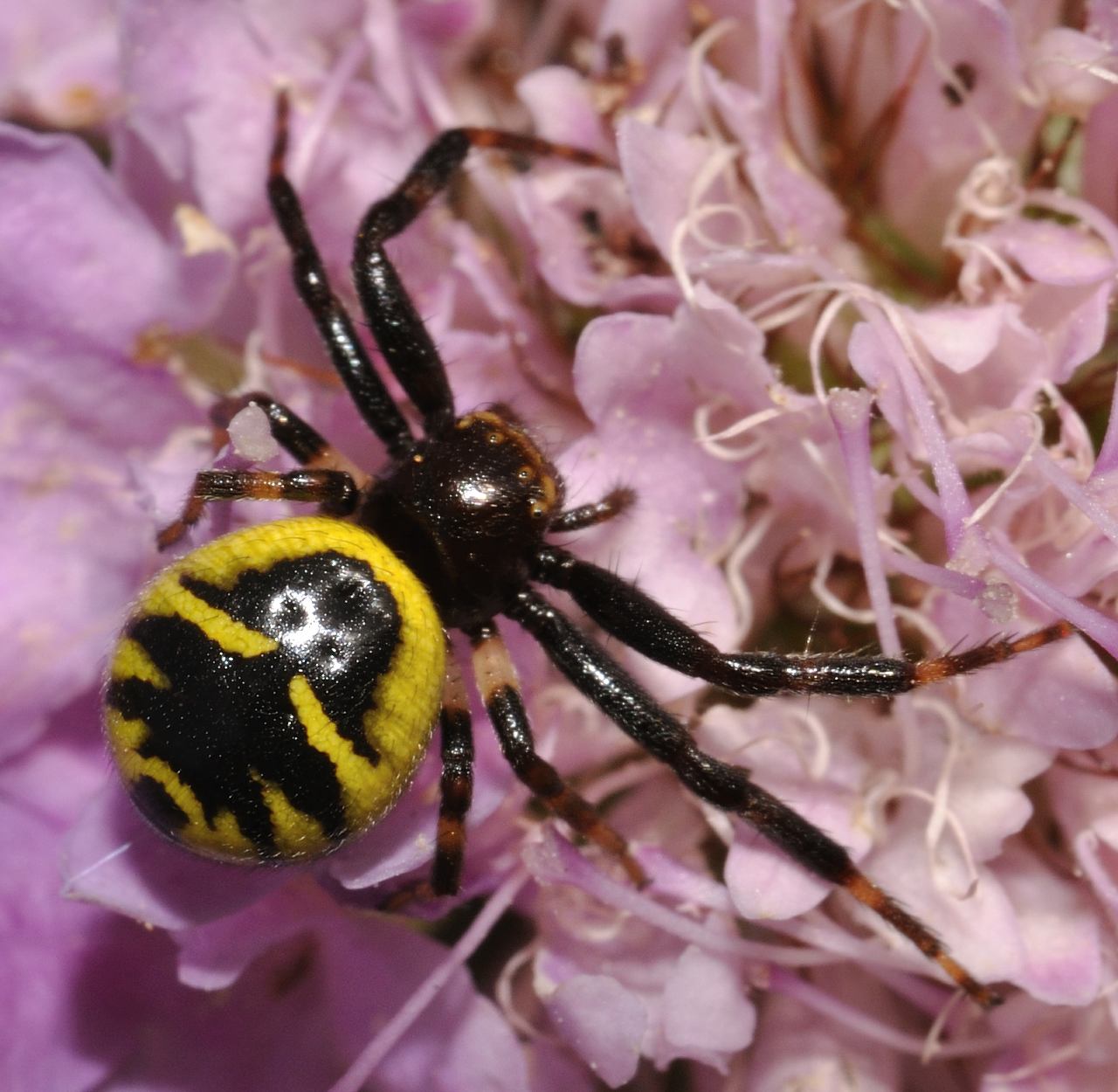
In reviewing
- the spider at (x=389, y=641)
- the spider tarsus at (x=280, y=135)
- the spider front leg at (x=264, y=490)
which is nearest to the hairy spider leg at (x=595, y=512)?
the spider at (x=389, y=641)

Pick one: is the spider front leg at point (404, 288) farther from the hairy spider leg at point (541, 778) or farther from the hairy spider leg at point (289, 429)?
the hairy spider leg at point (541, 778)

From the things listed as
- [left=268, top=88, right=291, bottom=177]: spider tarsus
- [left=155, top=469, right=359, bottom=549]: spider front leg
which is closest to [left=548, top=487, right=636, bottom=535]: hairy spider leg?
[left=155, top=469, right=359, bottom=549]: spider front leg

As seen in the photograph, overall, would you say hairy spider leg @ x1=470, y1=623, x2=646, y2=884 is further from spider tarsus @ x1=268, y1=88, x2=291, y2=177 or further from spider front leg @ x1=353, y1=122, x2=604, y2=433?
spider tarsus @ x1=268, y1=88, x2=291, y2=177

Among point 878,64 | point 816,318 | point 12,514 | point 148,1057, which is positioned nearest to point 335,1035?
point 148,1057

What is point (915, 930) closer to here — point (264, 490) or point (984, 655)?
point (984, 655)

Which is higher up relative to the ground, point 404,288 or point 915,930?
point 404,288

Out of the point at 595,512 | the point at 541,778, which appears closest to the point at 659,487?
the point at 595,512
